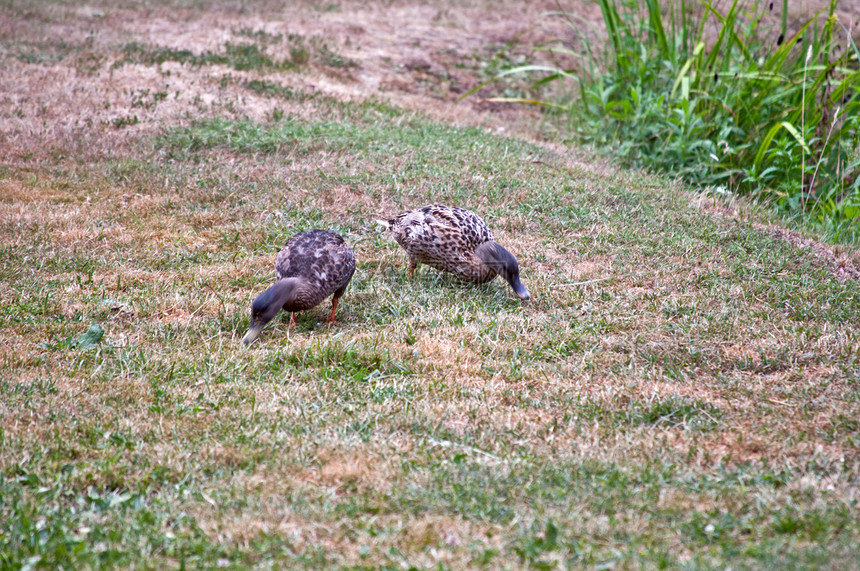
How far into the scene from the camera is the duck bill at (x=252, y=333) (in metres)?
4.59

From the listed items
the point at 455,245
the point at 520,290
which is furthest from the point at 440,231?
the point at 520,290

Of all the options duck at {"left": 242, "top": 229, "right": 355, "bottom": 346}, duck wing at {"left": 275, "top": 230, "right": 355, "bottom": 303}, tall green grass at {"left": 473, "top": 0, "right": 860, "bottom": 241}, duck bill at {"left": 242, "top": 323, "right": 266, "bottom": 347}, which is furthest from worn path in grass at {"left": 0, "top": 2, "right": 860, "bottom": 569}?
tall green grass at {"left": 473, "top": 0, "right": 860, "bottom": 241}

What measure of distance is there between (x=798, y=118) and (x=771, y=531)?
6.58 meters

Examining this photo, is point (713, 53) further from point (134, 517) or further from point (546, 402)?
point (134, 517)

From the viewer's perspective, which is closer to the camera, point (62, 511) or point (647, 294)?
point (62, 511)

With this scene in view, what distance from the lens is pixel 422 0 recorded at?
14125 millimetres

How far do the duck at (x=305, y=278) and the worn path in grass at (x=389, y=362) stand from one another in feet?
0.60

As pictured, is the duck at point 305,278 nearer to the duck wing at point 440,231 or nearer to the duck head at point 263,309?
the duck head at point 263,309

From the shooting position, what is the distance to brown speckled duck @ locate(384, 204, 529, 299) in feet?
18.1

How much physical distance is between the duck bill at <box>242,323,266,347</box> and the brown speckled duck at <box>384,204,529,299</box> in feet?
4.77

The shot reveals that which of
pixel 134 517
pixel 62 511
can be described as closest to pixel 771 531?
pixel 134 517

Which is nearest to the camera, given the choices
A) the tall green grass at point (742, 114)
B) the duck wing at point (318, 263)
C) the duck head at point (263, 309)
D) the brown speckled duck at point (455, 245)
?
the duck head at point (263, 309)

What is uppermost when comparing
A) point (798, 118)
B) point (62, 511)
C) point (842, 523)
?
point (798, 118)

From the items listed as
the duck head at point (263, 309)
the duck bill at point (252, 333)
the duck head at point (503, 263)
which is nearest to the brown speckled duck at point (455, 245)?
the duck head at point (503, 263)
